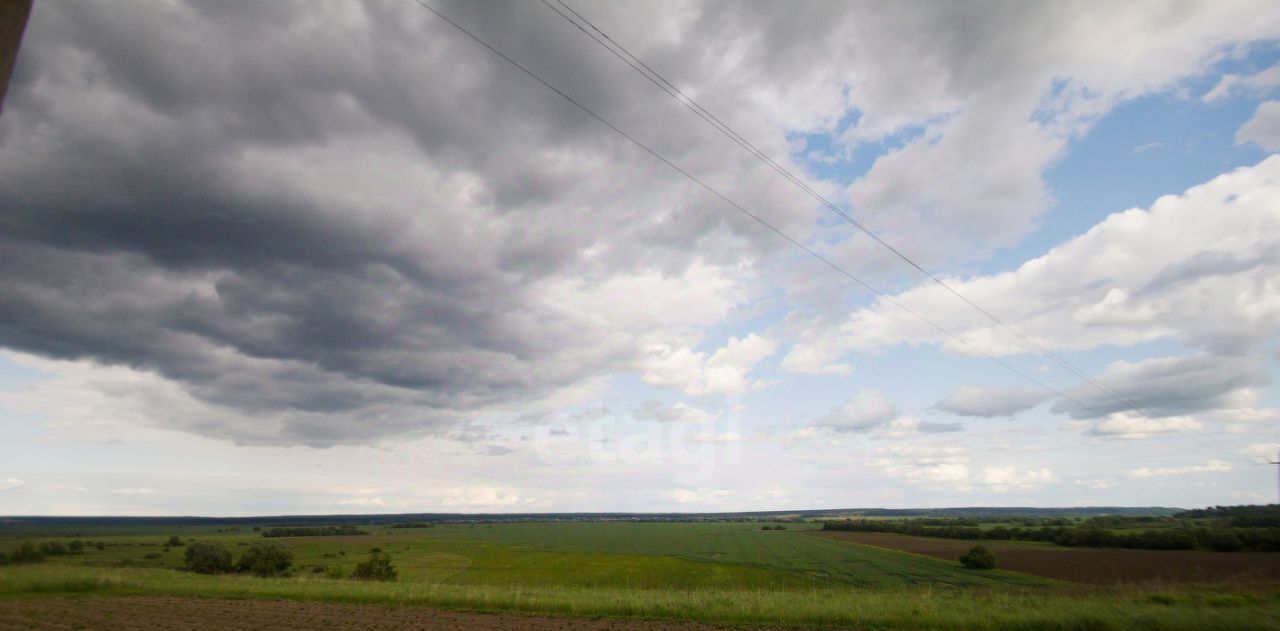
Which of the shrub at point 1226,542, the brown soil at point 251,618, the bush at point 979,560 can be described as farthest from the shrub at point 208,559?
the shrub at point 1226,542

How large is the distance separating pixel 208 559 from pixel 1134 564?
89.1m

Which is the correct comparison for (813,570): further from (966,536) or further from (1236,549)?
(966,536)

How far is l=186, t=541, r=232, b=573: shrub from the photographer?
174ft

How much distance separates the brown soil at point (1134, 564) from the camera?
41594mm

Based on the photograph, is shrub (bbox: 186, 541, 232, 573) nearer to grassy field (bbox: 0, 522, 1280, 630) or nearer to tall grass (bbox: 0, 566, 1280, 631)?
grassy field (bbox: 0, 522, 1280, 630)

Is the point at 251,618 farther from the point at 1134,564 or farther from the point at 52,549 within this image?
the point at 1134,564

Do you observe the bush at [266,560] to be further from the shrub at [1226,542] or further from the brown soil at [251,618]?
the shrub at [1226,542]

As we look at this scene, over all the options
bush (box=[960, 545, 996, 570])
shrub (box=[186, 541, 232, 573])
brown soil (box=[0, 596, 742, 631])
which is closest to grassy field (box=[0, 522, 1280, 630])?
brown soil (box=[0, 596, 742, 631])

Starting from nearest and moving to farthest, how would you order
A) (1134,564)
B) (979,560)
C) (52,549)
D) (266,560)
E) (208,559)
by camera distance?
(52,549)
(208,559)
(1134,564)
(266,560)
(979,560)

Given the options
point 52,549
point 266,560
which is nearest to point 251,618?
point 52,549

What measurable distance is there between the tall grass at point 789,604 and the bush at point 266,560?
78.7 ft

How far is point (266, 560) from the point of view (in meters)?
55.9

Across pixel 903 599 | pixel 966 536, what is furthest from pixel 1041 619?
pixel 966 536

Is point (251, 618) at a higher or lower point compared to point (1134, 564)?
higher
